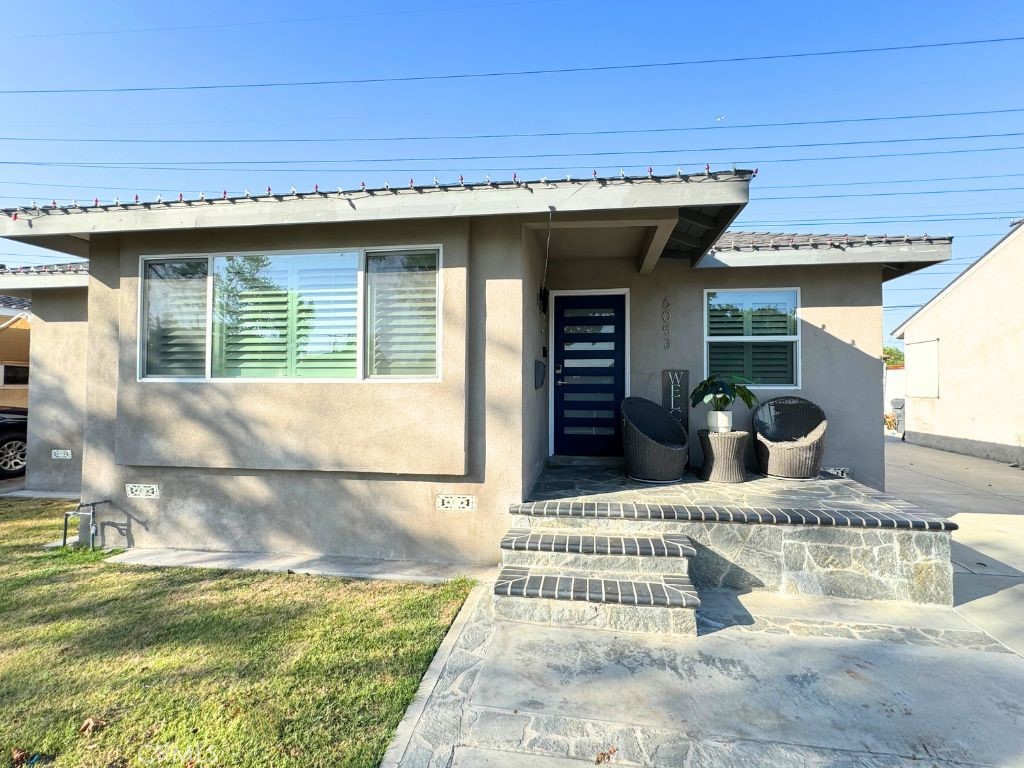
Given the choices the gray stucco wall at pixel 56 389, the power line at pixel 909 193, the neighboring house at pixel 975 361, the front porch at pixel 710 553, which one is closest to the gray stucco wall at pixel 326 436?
the front porch at pixel 710 553

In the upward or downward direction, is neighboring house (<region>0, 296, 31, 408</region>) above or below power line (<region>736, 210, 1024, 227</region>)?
below

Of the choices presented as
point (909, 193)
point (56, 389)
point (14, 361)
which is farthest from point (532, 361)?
point (909, 193)

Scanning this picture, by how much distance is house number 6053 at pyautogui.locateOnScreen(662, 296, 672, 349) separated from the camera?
5.85m

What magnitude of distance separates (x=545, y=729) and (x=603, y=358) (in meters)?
4.62

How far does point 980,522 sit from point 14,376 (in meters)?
16.4

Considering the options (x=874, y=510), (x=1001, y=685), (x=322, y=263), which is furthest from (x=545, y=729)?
(x=322, y=263)

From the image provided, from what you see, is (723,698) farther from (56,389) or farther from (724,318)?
(56,389)

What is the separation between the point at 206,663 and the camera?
101 inches

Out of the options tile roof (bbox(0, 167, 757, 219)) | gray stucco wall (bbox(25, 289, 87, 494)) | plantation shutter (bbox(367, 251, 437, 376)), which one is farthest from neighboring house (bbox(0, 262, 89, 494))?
plantation shutter (bbox(367, 251, 437, 376))

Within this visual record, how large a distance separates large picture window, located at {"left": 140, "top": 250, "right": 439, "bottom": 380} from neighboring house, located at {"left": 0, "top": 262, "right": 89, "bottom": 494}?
3768mm

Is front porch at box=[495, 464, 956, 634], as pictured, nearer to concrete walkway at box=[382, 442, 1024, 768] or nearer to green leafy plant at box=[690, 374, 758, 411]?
concrete walkway at box=[382, 442, 1024, 768]

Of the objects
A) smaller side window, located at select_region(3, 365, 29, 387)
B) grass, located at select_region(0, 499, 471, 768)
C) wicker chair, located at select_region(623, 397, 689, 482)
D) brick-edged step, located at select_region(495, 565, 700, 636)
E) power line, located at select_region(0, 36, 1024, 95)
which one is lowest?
grass, located at select_region(0, 499, 471, 768)

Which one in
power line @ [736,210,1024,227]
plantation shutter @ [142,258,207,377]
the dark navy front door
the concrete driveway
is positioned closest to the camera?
the concrete driveway

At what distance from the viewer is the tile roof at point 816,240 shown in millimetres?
5050
